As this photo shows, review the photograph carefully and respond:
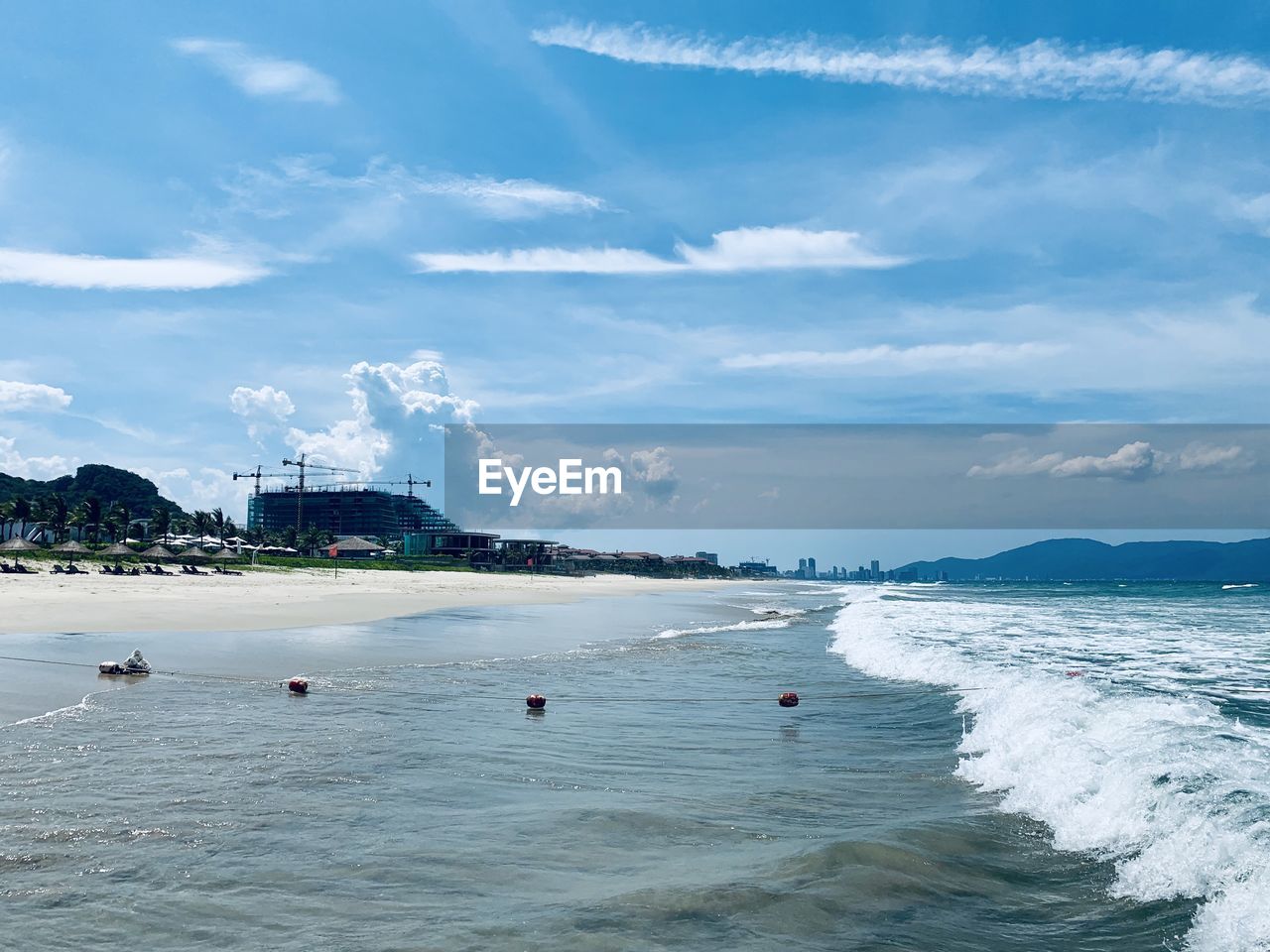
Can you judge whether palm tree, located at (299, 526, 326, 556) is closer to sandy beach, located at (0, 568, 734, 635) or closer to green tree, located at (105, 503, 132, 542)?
green tree, located at (105, 503, 132, 542)

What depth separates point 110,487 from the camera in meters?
183

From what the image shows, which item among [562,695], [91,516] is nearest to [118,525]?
[91,516]

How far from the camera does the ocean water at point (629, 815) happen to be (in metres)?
7.23

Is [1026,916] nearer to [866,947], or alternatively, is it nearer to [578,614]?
[866,947]

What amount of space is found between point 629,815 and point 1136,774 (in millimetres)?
6498

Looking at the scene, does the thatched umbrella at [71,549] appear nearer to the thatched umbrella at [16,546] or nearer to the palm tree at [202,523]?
the thatched umbrella at [16,546]

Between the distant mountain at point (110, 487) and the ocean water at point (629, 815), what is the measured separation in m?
180

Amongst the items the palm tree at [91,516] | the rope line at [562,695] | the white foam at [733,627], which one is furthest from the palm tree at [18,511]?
the rope line at [562,695]

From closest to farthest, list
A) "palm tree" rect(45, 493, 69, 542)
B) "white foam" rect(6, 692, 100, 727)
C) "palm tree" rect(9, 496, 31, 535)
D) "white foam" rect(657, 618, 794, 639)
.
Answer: "white foam" rect(6, 692, 100, 727) < "white foam" rect(657, 618, 794, 639) < "palm tree" rect(9, 496, 31, 535) < "palm tree" rect(45, 493, 69, 542)

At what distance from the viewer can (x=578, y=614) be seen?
48.9 meters

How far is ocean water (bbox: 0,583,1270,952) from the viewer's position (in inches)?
285

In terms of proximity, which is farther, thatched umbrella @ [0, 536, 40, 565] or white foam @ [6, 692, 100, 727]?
thatched umbrella @ [0, 536, 40, 565]

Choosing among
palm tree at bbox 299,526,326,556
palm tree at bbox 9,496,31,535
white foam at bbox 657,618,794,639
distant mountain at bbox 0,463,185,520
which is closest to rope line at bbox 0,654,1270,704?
white foam at bbox 657,618,794,639

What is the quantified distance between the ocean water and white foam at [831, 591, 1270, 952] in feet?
0.17
